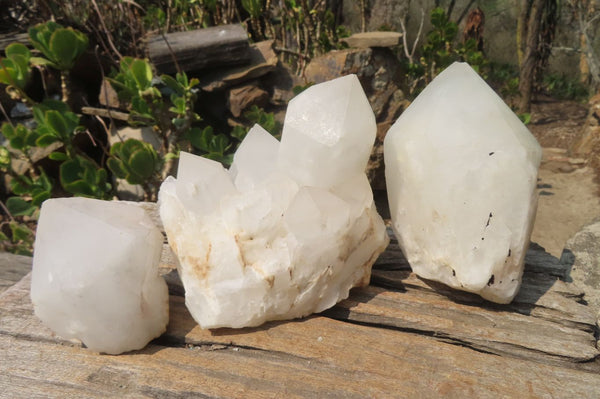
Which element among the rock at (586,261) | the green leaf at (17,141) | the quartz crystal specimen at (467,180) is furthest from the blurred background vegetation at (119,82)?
the rock at (586,261)

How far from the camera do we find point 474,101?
39.9 inches

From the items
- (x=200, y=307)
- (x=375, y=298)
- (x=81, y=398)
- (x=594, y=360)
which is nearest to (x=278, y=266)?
(x=200, y=307)

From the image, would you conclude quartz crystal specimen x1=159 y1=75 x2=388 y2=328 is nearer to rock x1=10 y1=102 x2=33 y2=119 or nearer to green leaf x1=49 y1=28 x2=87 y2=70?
green leaf x1=49 y1=28 x2=87 y2=70

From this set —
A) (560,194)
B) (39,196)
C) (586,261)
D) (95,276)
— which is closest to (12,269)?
(39,196)

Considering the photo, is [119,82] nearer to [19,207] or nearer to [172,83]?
[172,83]

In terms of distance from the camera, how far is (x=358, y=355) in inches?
38.2

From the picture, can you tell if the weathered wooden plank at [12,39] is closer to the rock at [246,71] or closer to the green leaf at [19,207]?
the rock at [246,71]

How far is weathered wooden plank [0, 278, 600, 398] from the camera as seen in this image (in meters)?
0.89

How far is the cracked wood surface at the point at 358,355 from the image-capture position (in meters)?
0.90

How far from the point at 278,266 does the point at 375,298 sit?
0.95 feet

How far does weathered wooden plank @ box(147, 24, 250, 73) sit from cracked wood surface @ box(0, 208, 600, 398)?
178 cm

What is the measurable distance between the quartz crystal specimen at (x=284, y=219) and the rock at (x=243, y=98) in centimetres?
164

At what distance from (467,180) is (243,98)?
73.1 inches

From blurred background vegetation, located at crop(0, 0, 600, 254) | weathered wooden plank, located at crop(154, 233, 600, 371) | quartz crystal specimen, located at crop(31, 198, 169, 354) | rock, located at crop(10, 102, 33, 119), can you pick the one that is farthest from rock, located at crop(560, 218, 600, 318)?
rock, located at crop(10, 102, 33, 119)
